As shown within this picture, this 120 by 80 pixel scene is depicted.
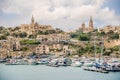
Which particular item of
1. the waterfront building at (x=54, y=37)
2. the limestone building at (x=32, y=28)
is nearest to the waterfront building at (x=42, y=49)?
the waterfront building at (x=54, y=37)

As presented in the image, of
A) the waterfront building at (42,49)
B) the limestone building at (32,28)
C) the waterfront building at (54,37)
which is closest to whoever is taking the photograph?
the waterfront building at (42,49)

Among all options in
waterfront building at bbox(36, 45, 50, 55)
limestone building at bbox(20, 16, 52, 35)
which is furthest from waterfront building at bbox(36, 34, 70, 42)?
waterfront building at bbox(36, 45, 50, 55)

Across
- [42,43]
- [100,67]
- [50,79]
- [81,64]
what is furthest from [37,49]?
[50,79]

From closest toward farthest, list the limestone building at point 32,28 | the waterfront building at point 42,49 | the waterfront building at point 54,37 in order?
the waterfront building at point 42,49 < the waterfront building at point 54,37 < the limestone building at point 32,28

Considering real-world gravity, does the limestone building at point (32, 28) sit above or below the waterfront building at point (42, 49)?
above

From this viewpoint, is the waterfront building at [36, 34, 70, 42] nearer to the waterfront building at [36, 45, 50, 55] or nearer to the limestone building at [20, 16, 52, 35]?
the limestone building at [20, 16, 52, 35]

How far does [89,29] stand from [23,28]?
2.29 m

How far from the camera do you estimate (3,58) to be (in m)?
11.7

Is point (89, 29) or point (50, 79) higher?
point (89, 29)

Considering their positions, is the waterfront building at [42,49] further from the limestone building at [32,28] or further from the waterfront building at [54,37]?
the limestone building at [32,28]

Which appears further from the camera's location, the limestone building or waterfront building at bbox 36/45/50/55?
the limestone building

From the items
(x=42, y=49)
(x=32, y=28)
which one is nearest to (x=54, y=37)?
(x=32, y=28)

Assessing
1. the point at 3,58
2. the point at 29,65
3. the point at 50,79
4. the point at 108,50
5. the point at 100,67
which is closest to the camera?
the point at 50,79

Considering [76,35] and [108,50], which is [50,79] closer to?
[108,50]
